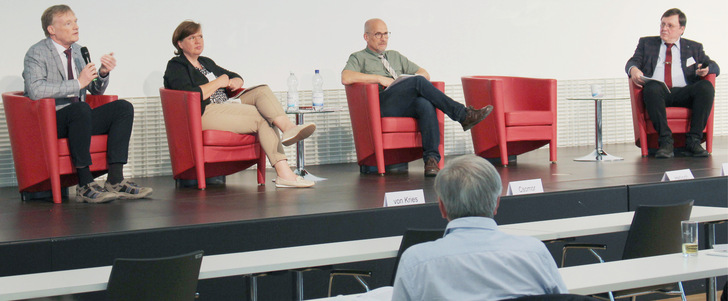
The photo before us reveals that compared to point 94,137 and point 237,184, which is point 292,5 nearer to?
point 237,184

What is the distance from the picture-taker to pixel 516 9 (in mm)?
7195

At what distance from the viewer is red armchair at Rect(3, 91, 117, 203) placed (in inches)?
163

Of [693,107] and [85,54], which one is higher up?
[85,54]

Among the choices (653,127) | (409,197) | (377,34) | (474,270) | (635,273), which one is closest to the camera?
(474,270)

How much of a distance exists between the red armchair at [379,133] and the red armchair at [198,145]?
76cm

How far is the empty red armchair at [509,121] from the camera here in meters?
5.68

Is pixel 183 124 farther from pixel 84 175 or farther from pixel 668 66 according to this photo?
pixel 668 66

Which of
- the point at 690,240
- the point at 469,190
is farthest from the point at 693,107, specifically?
the point at 469,190

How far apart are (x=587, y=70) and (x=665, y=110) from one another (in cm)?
168

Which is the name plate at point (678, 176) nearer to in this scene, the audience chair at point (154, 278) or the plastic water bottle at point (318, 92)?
the plastic water bottle at point (318, 92)

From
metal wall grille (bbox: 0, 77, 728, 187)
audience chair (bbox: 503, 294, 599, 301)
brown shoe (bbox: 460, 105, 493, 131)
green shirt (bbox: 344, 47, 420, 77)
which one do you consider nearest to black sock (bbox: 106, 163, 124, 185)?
metal wall grille (bbox: 0, 77, 728, 187)

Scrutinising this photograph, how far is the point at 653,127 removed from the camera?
6156mm

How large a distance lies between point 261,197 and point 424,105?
1441 mm

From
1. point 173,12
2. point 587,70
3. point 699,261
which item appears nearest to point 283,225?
point 699,261
